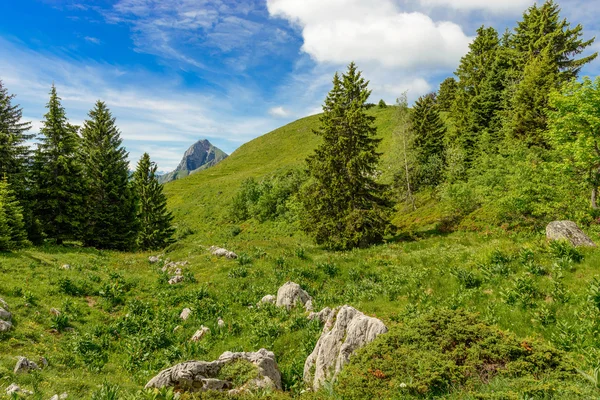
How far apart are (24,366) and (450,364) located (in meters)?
11.8

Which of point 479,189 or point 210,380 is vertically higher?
point 479,189

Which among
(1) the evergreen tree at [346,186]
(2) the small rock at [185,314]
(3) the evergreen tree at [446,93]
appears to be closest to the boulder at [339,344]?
(2) the small rock at [185,314]

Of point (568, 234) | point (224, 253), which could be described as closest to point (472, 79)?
point (568, 234)

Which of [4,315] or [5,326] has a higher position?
[4,315]

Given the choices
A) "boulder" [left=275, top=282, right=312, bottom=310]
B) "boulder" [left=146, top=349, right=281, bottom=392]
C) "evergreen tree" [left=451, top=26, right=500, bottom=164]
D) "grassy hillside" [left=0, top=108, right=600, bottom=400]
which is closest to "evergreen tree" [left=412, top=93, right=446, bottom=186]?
"evergreen tree" [left=451, top=26, right=500, bottom=164]

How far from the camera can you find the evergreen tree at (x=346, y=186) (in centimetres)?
2406

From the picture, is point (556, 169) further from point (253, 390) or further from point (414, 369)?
point (253, 390)

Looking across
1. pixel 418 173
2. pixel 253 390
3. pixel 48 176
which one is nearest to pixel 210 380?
pixel 253 390

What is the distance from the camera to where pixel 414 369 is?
22.2 feet

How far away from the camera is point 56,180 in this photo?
3081cm

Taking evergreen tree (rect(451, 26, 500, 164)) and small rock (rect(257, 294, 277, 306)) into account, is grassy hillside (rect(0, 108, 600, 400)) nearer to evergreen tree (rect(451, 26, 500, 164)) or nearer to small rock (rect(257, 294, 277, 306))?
small rock (rect(257, 294, 277, 306))

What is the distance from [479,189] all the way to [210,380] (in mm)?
23881

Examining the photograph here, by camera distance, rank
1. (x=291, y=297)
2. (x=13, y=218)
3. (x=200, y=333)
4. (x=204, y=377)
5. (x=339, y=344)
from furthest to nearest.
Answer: (x=13, y=218)
(x=291, y=297)
(x=200, y=333)
(x=339, y=344)
(x=204, y=377)

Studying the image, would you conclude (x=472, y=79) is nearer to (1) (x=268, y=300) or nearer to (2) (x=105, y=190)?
(1) (x=268, y=300)
